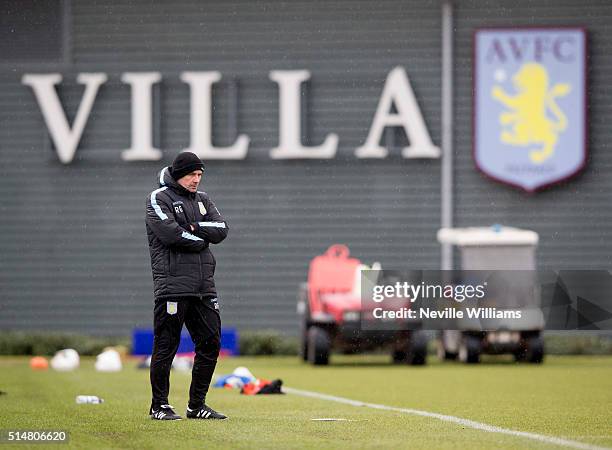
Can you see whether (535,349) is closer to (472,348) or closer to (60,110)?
(472,348)

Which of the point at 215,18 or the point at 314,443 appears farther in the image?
the point at 215,18

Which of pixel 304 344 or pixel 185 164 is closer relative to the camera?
pixel 185 164

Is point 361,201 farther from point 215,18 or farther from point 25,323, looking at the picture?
point 25,323

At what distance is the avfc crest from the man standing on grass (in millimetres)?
17296

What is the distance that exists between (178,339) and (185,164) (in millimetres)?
1268

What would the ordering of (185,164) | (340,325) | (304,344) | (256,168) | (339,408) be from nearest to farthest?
(185,164), (339,408), (340,325), (304,344), (256,168)

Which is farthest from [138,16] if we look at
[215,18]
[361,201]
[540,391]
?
[540,391]

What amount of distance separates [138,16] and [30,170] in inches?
142

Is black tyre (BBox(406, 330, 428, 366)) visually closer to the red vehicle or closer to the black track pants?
the red vehicle

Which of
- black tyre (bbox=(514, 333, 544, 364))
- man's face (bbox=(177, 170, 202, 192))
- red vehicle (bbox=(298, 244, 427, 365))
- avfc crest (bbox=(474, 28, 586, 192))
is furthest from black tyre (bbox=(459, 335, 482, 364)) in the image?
man's face (bbox=(177, 170, 202, 192))

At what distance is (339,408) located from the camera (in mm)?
12422

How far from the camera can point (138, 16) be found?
28375 millimetres

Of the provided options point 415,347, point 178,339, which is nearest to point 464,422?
point 178,339

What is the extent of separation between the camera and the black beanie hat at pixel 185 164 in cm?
1066
